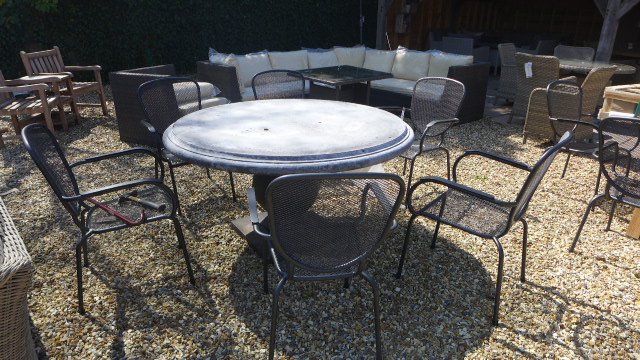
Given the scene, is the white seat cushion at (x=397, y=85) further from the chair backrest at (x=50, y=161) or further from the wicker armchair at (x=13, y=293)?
the wicker armchair at (x=13, y=293)

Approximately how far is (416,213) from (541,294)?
838 mm

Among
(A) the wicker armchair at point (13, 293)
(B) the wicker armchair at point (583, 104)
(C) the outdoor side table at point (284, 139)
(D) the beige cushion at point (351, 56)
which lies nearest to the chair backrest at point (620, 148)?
(B) the wicker armchair at point (583, 104)

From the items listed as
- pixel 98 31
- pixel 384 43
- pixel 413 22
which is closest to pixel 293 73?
pixel 98 31

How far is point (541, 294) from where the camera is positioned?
2217 millimetres

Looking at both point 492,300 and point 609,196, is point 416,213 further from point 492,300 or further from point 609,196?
point 609,196

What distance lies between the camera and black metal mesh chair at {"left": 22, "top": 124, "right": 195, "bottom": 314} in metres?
1.85

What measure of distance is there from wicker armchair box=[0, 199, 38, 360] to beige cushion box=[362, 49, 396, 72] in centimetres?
552

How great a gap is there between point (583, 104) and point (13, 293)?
15.0 ft

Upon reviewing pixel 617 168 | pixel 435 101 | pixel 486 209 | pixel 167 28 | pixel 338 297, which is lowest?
pixel 338 297

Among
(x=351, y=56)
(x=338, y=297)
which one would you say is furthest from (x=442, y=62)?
(x=338, y=297)

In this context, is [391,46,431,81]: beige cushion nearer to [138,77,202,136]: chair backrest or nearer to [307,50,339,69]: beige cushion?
[307,50,339,69]: beige cushion

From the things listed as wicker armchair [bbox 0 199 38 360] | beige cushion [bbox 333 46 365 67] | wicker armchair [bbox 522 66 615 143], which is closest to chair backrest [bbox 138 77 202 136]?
wicker armchair [bbox 0 199 38 360]

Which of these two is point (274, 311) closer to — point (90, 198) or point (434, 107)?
point (90, 198)

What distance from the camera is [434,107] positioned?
327 centimetres
